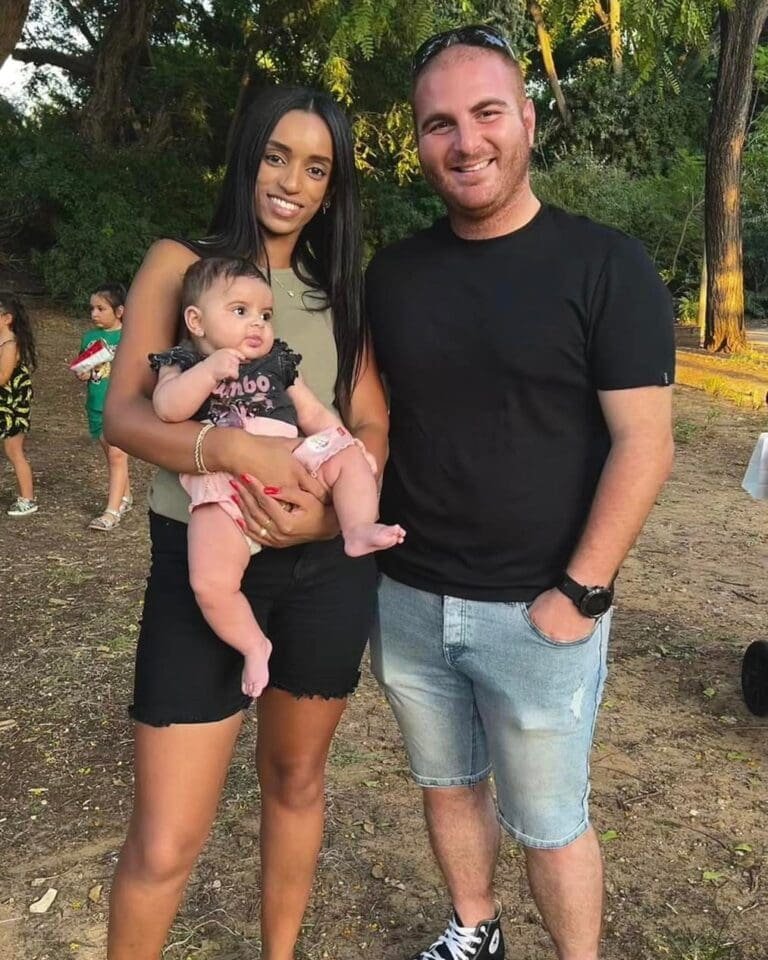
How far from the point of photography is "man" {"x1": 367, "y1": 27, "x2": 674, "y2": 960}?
72.3 inches

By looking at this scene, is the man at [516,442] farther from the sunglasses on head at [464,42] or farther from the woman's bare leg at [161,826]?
the woman's bare leg at [161,826]

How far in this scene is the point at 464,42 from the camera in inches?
74.8

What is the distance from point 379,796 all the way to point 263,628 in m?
1.43

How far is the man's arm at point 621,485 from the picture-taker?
6.00 ft

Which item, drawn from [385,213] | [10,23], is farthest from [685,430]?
[385,213]

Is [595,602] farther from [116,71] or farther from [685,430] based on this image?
[116,71]

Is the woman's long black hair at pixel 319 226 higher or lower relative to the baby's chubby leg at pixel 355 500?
higher

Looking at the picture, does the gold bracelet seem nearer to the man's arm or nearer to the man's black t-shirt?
the man's black t-shirt

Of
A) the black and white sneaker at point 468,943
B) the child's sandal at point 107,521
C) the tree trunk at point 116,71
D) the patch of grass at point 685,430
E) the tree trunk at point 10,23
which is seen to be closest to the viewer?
the black and white sneaker at point 468,943

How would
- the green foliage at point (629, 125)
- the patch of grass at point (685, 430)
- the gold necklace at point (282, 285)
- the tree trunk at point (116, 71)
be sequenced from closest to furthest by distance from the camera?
the gold necklace at point (282, 285), the patch of grass at point (685, 430), the tree trunk at point (116, 71), the green foliage at point (629, 125)

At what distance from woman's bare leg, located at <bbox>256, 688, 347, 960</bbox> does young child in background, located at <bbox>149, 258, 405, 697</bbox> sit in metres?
0.20

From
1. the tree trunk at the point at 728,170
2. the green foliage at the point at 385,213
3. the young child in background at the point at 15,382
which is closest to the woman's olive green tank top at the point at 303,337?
the young child in background at the point at 15,382

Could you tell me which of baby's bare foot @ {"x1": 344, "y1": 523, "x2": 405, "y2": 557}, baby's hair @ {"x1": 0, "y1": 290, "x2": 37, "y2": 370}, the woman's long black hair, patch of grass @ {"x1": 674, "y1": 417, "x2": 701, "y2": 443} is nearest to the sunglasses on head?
the woman's long black hair

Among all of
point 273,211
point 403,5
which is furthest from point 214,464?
point 403,5
